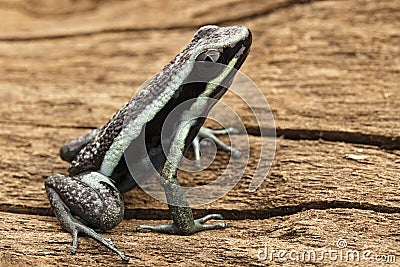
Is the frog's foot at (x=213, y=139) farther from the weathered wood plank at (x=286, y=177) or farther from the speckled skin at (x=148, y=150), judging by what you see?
the speckled skin at (x=148, y=150)

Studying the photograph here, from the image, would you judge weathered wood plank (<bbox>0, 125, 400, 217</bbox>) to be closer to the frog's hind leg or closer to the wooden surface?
the wooden surface

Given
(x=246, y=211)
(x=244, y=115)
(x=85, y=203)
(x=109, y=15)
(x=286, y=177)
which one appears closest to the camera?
A: (x=85, y=203)

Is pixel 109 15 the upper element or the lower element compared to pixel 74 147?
upper

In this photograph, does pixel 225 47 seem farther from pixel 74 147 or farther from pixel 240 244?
→ pixel 74 147

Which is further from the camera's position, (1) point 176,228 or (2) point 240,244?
(1) point 176,228

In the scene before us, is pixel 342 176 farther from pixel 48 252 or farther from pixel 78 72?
pixel 78 72

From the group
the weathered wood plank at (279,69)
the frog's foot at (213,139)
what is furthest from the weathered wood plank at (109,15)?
the frog's foot at (213,139)

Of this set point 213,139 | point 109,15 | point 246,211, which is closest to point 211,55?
point 213,139

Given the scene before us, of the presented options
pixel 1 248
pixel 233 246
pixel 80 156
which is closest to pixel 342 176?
pixel 233 246
